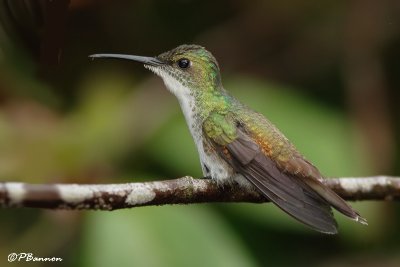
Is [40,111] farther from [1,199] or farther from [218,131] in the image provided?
[1,199]

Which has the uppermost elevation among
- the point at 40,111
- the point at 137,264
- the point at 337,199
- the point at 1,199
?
the point at 40,111

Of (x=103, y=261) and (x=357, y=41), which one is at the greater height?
(x=357, y=41)

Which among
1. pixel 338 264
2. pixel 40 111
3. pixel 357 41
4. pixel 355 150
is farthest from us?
pixel 357 41

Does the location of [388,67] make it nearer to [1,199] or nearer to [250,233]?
[250,233]

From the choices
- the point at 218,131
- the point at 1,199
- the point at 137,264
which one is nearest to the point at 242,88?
the point at 218,131

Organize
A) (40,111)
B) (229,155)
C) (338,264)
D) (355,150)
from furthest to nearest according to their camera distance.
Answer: (338,264)
(355,150)
(40,111)
(229,155)

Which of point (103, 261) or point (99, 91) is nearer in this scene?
point (103, 261)

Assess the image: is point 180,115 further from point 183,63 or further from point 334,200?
point 334,200
